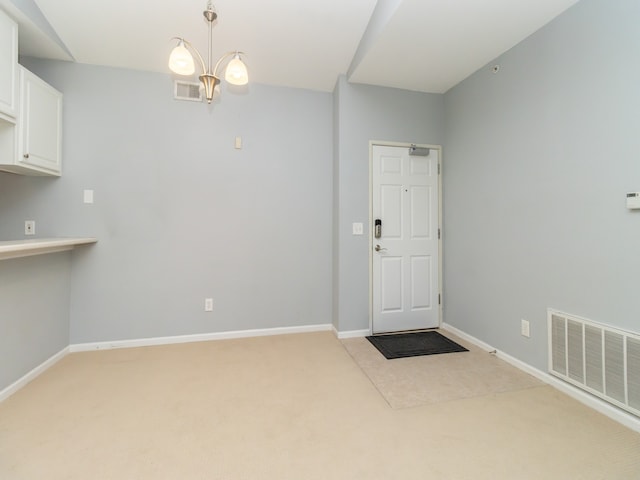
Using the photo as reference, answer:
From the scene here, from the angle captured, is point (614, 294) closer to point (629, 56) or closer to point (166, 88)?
point (629, 56)

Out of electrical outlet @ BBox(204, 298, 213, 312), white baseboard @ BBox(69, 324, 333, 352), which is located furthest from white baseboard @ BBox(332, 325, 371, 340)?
electrical outlet @ BBox(204, 298, 213, 312)

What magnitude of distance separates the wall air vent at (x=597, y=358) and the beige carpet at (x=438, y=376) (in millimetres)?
274

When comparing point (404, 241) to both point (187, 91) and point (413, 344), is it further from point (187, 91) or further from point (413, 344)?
point (187, 91)

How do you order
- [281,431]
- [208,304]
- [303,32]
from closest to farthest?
[281,431], [303,32], [208,304]

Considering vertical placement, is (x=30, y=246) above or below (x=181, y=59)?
below

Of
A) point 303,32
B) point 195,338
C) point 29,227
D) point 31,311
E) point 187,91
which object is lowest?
point 195,338

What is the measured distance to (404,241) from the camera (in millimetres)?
3131

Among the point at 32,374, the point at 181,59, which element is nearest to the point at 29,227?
the point at 32,374

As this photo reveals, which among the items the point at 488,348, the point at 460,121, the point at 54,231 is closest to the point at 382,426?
the point at 488,348

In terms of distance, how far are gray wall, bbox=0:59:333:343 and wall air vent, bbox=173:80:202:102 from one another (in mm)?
85

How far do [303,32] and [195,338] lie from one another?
124 inches

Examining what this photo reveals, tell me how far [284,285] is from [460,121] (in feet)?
8.64

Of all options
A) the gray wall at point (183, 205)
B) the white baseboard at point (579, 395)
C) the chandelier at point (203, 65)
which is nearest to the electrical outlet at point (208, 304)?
the gray wall at point (183, 205)

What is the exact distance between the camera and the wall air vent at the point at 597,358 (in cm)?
160
